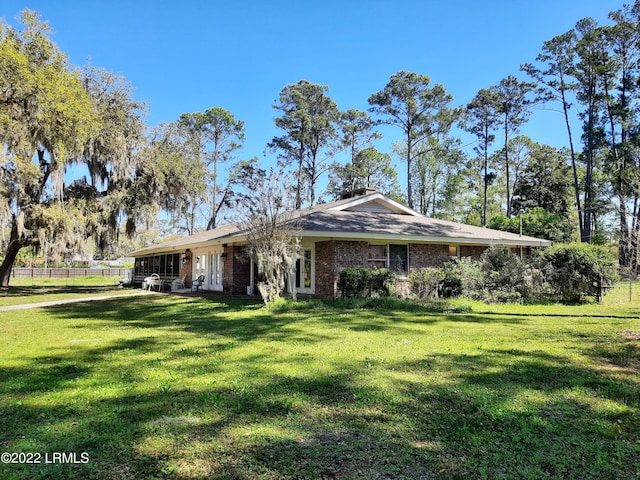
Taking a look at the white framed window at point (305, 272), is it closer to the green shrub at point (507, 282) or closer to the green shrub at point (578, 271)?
the green shrub at point (507, 282)

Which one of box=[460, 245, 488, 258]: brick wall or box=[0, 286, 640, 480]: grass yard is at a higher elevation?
box=[460, 245, 488, 258]: brick wall

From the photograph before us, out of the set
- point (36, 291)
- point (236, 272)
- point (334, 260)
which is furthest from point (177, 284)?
point (334, 260)

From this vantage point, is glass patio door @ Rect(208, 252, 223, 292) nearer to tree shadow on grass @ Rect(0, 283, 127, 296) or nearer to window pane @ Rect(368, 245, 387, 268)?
tree shadow on grass @ Rect(0, 283, 127, 296)

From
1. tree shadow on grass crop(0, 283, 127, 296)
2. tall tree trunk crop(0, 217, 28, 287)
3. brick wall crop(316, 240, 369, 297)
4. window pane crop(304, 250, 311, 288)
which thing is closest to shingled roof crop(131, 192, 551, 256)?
brick wall crop(316, 240, 369, 297)

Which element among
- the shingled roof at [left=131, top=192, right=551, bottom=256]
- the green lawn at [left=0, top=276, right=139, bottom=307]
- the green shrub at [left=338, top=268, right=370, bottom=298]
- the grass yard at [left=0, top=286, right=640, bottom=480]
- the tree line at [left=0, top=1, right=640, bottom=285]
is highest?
the tree line at [left=0, top=1, right=640, bottom=285]

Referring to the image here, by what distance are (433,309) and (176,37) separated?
12369 mm

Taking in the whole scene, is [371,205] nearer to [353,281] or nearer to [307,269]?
[307,269]

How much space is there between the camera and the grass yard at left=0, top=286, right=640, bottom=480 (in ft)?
9.79

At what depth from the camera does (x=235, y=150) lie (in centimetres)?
4084

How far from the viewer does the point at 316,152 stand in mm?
38500

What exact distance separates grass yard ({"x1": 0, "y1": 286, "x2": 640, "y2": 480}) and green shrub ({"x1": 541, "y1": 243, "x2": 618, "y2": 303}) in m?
6.25

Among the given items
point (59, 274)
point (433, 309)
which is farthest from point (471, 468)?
point (59, 274)

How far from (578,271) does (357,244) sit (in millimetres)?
7375

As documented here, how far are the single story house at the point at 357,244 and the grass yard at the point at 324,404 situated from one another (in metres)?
6.81
